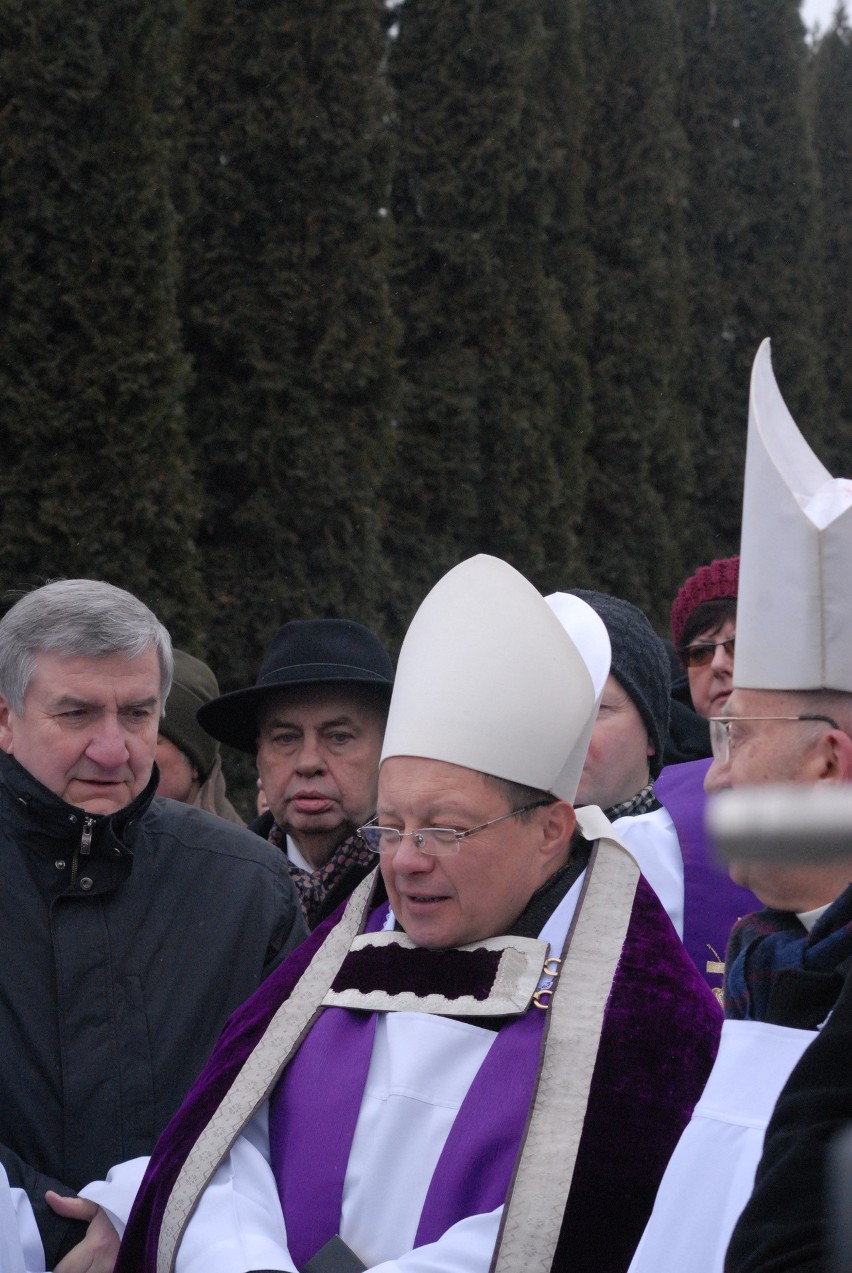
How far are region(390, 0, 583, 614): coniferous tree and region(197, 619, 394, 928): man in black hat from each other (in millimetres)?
5604

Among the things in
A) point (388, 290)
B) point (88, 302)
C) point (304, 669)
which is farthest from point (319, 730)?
point (388, 290)

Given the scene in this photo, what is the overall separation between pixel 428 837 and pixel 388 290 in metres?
7.08

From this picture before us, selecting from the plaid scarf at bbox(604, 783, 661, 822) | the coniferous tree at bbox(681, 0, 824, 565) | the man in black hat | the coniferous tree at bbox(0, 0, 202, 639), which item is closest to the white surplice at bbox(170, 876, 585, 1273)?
the plaid scarf at bbox(604, 783, 661, 822)

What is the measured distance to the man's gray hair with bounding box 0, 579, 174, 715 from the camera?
3.47 metres

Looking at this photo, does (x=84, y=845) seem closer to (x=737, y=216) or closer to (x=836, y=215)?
(x=737, y=216)

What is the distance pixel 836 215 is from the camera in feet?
50.5

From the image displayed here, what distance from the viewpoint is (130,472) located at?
7723 millimetres

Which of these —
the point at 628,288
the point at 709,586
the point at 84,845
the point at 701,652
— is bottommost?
the point at 84,845

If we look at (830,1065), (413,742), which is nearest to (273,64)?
(413,742)

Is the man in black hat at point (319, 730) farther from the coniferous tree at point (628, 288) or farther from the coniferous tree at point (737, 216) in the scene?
the coniferous tree at point (737, 216)

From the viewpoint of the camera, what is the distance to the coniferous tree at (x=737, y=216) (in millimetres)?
13828

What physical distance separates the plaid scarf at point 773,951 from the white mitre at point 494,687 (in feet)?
2.73

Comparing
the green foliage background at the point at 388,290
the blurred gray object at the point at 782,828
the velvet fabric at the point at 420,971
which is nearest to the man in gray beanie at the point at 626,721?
the velvet fabric at the point at 420,971

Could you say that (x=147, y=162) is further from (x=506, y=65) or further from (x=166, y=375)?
(x=506, y=65)
